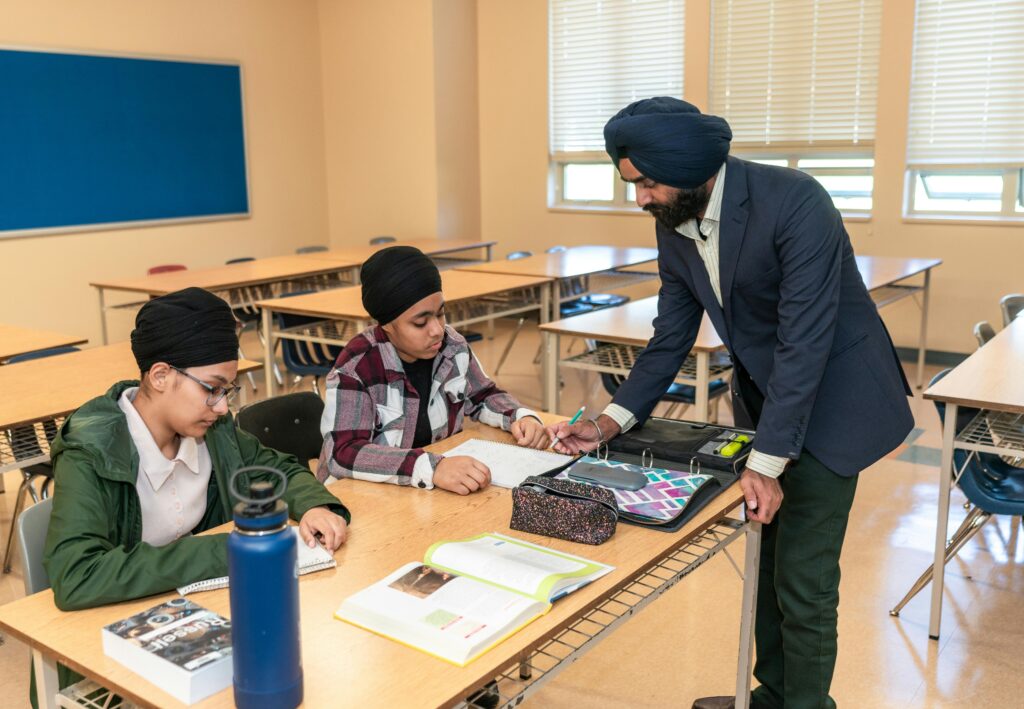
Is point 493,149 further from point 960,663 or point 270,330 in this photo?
point 960,663

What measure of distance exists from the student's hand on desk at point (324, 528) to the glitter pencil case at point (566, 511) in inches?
11.8

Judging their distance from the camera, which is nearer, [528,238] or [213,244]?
[213,244]

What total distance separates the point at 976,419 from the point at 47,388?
2884 mm

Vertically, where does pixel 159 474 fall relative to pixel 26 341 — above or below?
above

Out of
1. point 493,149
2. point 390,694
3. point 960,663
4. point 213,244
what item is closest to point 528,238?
point 493,149

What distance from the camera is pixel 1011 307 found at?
436 cm

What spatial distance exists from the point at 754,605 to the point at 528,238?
642 cm

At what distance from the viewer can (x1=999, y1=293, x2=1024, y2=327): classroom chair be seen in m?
4.28

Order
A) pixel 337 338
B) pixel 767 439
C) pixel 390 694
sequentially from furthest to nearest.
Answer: pixel 337 338 → pixel 767 439 → pixel 390 694

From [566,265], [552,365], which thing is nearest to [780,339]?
[552,365]

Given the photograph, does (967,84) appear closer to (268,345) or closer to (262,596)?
(268,345)

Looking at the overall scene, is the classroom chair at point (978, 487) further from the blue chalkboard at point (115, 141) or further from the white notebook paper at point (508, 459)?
the blue chalkboard at point (115, 141)

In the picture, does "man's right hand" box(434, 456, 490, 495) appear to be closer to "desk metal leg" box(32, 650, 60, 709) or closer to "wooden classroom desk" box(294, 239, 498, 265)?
"desk metal leg" box(32, 650, 60, 709)

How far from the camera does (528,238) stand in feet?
27.3
